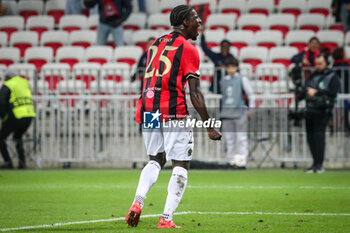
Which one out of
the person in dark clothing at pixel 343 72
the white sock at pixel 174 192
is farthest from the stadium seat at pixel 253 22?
the white sock at pixel 174 192

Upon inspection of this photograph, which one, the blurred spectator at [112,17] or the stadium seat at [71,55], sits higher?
the blurred spectator at [112,17]

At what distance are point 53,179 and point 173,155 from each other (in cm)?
663

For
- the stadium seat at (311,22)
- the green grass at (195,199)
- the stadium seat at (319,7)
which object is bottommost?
the green grass at (195,199)

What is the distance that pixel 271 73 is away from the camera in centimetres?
1534

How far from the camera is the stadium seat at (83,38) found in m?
19.8

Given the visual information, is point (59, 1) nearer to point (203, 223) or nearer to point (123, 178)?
point (123, 178)

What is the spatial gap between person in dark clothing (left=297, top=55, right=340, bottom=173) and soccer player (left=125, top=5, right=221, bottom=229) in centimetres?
719

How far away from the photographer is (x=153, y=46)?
6.34 meters

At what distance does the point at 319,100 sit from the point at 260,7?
316 inches

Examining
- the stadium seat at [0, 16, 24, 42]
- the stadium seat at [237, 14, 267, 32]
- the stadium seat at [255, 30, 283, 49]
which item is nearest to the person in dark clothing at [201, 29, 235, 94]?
the stadium seat at [255, 30, 283, 49]

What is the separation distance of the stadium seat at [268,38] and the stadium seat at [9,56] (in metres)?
6.65

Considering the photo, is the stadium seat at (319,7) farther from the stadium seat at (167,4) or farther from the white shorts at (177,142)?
the white shorts at (177,142)

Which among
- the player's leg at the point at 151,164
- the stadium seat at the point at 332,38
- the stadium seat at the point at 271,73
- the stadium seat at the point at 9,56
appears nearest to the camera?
the player's leg at the point at 151,164

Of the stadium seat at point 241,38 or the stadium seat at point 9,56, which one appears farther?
the stadium seat at point 9,56
